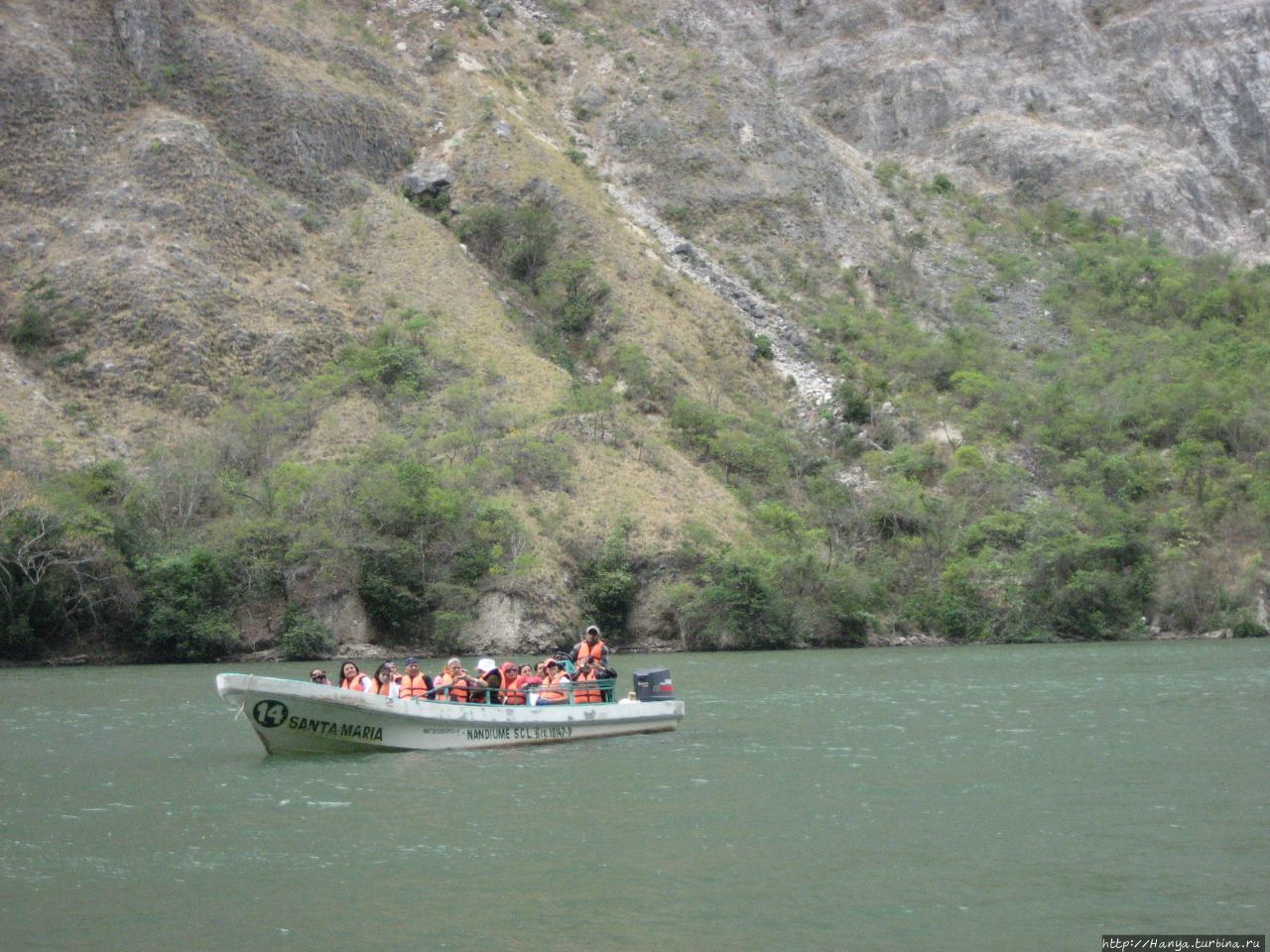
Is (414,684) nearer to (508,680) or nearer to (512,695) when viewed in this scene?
(512,695)

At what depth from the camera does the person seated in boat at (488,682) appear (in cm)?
2776

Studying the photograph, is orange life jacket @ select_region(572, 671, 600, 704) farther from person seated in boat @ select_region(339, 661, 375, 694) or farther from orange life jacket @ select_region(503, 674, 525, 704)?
person seated in boat @ select_region(339, 661, 375, 694)

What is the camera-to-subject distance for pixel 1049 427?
75312 millimetres

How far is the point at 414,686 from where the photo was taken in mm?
27406

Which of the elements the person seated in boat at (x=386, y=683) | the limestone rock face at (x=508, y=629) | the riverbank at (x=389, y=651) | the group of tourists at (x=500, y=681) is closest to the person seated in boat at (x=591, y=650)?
the group of tourists at (x=500, y=681)

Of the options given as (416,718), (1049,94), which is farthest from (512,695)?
(1049,94)

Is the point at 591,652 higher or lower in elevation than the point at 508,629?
higher

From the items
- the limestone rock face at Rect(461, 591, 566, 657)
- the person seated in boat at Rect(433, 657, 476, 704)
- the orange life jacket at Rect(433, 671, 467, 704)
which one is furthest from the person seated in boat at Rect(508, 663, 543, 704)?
the limestone rock face at Rect(461, 591, 566, 657)

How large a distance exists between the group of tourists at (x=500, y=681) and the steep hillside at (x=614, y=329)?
23.3 metres

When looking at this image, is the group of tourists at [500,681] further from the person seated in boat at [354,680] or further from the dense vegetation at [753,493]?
the dense vegetation at [753,493]

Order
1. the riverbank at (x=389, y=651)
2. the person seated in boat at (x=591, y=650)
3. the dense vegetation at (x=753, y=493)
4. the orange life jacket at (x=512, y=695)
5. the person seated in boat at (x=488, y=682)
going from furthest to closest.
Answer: the dense vegetation at (x=753, y=493) → the riverbank at (x=389, y=651) → the person seated in boat at (x=591, y=650) → the orange life jacket at (x=512, y=695) → the person seated in boat at (x=488, y=682)

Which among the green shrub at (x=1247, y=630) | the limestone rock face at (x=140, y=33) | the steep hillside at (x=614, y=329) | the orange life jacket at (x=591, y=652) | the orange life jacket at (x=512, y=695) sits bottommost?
the green shrub at (x=1247, y=630)

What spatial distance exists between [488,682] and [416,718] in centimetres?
273

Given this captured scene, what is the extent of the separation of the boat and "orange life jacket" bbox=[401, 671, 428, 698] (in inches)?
32.0
